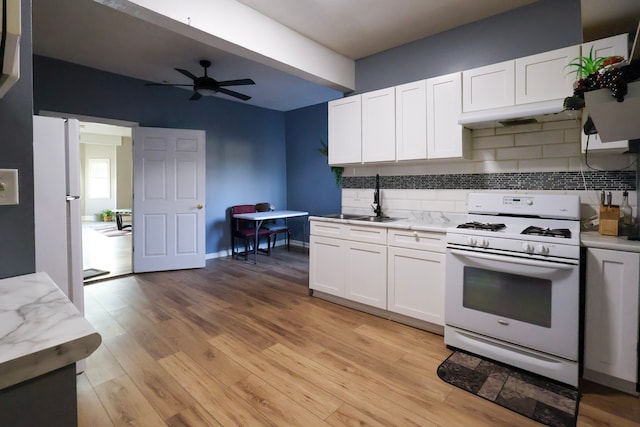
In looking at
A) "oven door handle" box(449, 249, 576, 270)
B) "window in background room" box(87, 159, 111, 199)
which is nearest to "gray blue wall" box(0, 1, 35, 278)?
"oven door handle" box(449, 249, 576, 270)

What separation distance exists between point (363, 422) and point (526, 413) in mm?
861

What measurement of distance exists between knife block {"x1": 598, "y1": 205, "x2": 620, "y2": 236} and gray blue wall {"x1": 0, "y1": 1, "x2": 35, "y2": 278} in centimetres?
298

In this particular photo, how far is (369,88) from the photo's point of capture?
3.73m

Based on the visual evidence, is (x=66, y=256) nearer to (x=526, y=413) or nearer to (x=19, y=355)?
(x=19, y=355)

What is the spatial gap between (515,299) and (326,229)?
5.78ft

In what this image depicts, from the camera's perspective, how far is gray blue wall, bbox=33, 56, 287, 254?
4.02m

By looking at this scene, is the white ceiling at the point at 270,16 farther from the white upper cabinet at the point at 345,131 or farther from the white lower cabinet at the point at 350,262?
the white lower cabinet at the point at 350,262

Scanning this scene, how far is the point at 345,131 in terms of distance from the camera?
356cm

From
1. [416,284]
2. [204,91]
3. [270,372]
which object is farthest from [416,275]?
[204,91]

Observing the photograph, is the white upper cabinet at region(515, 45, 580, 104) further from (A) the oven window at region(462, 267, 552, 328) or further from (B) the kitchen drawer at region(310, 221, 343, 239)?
(B) the kitchen drawer at region(310, 221, 343, 239)

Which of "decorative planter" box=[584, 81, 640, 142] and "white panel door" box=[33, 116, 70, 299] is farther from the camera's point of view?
"white panel door" box=[33, 116, 70, 299]

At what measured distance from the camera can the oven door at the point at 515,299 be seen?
1.95 metres

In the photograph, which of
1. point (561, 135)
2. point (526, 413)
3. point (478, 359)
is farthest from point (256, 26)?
point (526, 413)

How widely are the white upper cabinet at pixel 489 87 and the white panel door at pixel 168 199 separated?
A: 142 inches
